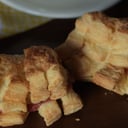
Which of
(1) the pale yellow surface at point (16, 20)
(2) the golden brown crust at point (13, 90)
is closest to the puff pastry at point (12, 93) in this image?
(2) the golden brown crust at point (13, 90)

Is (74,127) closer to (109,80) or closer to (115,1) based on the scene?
(109,80)

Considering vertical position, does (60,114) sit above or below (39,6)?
below

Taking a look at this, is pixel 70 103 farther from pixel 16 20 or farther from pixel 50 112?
pixel 16 20

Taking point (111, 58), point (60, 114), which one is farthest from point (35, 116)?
point (111, 58)

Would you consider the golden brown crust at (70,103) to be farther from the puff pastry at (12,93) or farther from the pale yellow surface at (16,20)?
the pale yellow surface at (16,20)

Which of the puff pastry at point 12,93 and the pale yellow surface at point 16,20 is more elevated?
the pale yellow surface at point 16,20

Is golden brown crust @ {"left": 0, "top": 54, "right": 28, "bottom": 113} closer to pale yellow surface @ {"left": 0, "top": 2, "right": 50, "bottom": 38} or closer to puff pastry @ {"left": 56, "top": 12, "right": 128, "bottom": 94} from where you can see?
puff pastry @ {"left": 56, "top": 12, "right": 128, "bottom": 94}

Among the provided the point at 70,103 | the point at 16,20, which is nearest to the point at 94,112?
the point at 70,103

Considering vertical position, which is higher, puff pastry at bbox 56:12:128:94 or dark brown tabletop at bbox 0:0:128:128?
puff pastry at bbox 56:12:128:94

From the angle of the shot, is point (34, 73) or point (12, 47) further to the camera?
point (12, 47)

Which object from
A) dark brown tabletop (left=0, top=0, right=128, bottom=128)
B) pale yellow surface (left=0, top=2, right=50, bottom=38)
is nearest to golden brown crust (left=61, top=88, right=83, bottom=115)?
dark brown tabletop (left=0, top=0, right=128, bottom=128)

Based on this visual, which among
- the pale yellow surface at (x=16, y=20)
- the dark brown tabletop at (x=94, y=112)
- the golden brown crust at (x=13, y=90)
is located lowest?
the dark brown tabletop at (x=94, y=112)
